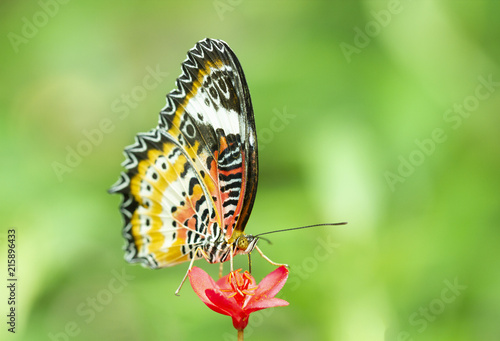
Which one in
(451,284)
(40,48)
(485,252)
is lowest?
(451,284)

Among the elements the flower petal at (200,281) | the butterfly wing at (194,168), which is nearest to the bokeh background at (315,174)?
the butterfly wing at (194,168)

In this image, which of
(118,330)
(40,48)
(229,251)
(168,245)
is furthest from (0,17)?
(229,251)

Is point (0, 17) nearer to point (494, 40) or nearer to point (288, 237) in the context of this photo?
point (288, 237)

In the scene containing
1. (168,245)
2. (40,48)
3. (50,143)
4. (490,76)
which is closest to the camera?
(168,245)

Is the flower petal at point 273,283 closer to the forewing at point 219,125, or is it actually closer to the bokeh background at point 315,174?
the forewing at point 219,125

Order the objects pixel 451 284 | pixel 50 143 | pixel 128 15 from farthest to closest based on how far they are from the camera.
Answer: pixel 128 15 → pixel 50 143 → pixel 451 284

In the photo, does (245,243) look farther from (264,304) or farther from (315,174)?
(315,174)

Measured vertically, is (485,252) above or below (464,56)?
below
